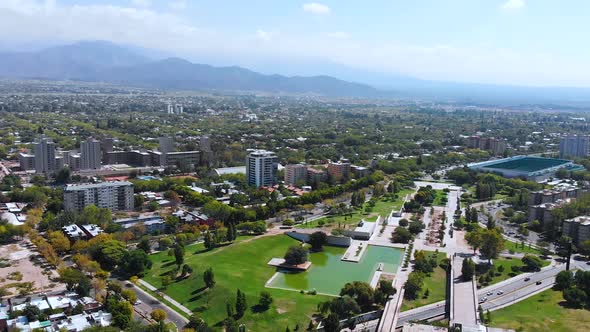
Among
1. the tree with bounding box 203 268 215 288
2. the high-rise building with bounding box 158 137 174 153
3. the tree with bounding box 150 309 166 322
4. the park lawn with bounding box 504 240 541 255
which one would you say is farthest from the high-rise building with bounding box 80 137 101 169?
the park lawn with bounding box 504 240 541 255

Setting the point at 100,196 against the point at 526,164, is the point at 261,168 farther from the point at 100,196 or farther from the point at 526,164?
the point at 526,164

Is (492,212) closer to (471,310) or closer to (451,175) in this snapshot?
(451,175)

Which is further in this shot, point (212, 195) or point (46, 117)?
A: point (46, 117)

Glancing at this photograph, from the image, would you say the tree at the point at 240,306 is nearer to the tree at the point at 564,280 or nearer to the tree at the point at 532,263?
the tree at the point at 564,280

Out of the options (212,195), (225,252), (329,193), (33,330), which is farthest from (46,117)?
(33,330)

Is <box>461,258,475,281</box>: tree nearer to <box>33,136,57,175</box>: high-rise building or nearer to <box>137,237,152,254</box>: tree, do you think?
<box>137,237,152,254</box>: tree

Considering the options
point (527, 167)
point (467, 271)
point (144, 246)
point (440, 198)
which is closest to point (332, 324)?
point (467, 271)
